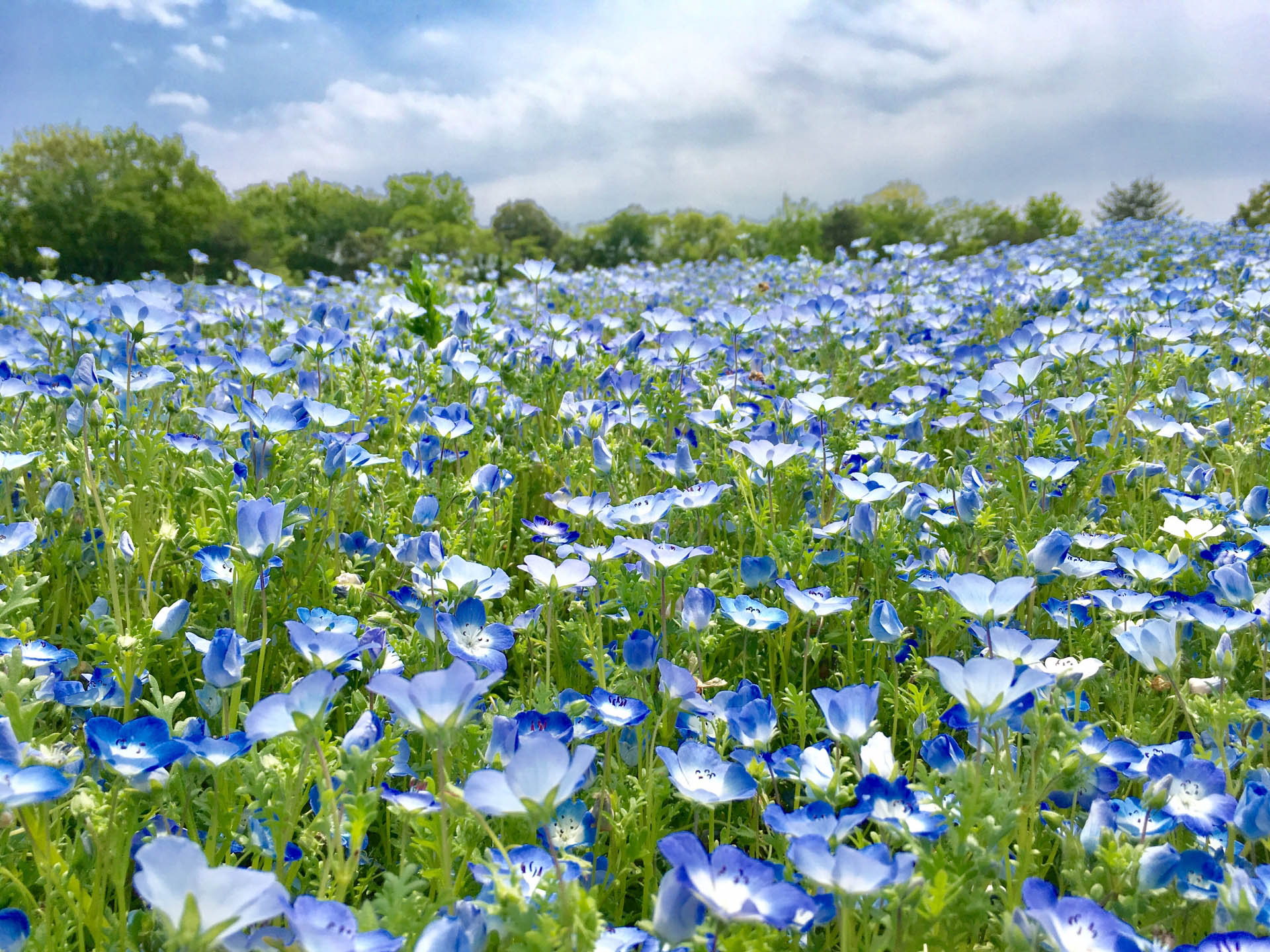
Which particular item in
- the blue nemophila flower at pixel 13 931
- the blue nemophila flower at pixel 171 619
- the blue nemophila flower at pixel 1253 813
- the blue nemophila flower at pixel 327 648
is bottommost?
the blue nemophila flower at pixel 1253 813

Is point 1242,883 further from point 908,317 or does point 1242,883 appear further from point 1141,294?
point 1141,294

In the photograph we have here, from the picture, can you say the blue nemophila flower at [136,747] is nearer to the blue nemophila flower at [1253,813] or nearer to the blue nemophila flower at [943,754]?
the blue nemophila flower at [943,754]

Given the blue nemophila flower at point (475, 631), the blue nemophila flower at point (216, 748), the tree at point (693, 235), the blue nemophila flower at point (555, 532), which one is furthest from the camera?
the tree at point (693, 235)

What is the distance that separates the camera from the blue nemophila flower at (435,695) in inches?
38.7

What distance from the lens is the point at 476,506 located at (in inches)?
95.0

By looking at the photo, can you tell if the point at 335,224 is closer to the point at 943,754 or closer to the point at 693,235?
the point at 693,235

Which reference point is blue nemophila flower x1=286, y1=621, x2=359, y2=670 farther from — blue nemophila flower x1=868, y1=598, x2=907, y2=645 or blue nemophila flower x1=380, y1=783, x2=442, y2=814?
blue nemophila flower x1=868, y1=598, x2=907, y2=645

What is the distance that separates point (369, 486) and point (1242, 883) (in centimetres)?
215

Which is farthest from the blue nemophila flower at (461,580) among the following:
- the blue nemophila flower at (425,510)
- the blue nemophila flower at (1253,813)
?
the blue nemophila flower at (1253,813)

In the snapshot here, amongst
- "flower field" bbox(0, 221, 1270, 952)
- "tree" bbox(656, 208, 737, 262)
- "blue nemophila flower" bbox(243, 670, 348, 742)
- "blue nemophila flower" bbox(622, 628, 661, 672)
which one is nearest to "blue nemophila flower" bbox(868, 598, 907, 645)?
"flower field" bbox(0, 221, 1270, 952)

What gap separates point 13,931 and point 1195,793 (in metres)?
1.70

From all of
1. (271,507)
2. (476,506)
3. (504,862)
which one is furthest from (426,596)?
(504,862)

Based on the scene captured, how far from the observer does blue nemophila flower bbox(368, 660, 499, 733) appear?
98 centimetres

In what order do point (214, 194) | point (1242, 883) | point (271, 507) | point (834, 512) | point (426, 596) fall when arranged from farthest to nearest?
point (214, 194)
point (834, 512)
point (426, 596)
point (271, 507)
point (1242, 883)
